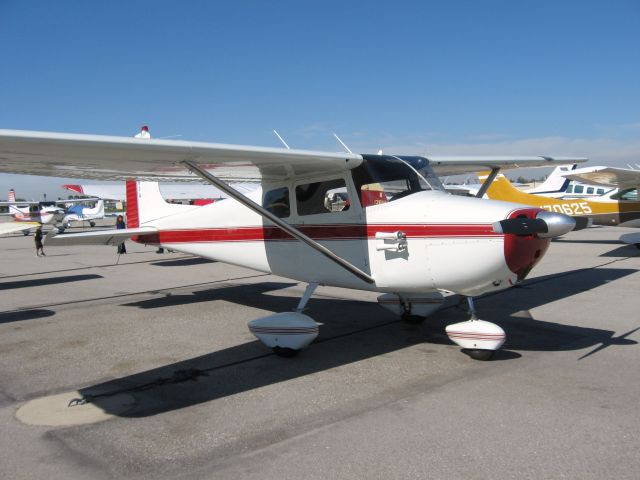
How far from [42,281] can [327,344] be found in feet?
30.7

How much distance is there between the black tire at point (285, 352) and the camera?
5.52 meters

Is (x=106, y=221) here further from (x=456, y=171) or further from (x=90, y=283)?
(x=456, y=171)

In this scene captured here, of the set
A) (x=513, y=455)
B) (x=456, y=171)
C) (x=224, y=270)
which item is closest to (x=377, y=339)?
(x=513, y=455)

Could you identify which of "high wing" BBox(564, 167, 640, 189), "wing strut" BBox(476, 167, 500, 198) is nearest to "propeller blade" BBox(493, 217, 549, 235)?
"wing strut" BBox(476, 167, 500, 198)

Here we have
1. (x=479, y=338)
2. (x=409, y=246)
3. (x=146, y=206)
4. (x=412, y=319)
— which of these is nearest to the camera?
(x=479, y=338)

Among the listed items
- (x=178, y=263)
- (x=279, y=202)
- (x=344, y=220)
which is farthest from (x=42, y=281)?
(x=344, y=220)

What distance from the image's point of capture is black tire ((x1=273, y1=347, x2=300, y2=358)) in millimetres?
5516

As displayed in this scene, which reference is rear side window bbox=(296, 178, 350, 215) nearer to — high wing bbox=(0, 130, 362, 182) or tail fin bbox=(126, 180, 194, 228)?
high wing bbox=(0, 130, 362, 182)

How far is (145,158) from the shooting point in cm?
485

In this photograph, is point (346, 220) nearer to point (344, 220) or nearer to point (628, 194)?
point (344, 220)

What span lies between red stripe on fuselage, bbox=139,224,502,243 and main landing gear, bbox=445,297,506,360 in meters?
1.03

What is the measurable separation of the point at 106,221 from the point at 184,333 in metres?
49.7

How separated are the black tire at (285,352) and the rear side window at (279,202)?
5.86 feet

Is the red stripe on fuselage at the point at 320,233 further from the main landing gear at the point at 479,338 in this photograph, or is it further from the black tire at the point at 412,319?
the black tire at the point at 412,319
